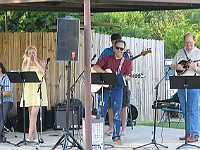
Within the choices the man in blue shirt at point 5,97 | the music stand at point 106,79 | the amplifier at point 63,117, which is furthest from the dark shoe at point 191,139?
the man in blue shirt at point 5,97

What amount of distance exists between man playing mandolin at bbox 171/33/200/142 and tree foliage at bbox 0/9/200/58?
6.37 m

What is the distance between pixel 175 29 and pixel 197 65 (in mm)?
16990

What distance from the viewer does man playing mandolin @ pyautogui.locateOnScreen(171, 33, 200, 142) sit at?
10.7m

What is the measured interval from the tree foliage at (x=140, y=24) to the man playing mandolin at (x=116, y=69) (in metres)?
5.79

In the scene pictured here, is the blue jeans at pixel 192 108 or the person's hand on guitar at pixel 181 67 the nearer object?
→ the person's hand on guitar at pixel 181 67

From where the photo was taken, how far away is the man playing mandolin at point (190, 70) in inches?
422

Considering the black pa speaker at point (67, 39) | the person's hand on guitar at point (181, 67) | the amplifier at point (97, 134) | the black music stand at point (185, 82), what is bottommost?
the amplifier at point (97, 134)

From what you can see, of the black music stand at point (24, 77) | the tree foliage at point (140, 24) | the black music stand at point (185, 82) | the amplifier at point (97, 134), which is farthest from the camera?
the tree foliage at point (140, 24)

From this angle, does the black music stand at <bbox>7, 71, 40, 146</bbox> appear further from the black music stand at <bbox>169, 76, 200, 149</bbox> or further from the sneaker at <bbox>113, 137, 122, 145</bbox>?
the black music stand at <bbox>169, 76, 200, 149</bbox>

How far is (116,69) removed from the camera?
10.9 metres

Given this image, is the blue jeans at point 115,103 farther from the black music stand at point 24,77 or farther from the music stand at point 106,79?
the black music stand at point 24,77

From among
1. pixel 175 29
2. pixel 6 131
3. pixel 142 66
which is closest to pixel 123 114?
pixel 6 131

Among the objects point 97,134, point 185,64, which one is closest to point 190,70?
point 185,64

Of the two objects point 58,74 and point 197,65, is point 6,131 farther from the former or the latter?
point 197,65
